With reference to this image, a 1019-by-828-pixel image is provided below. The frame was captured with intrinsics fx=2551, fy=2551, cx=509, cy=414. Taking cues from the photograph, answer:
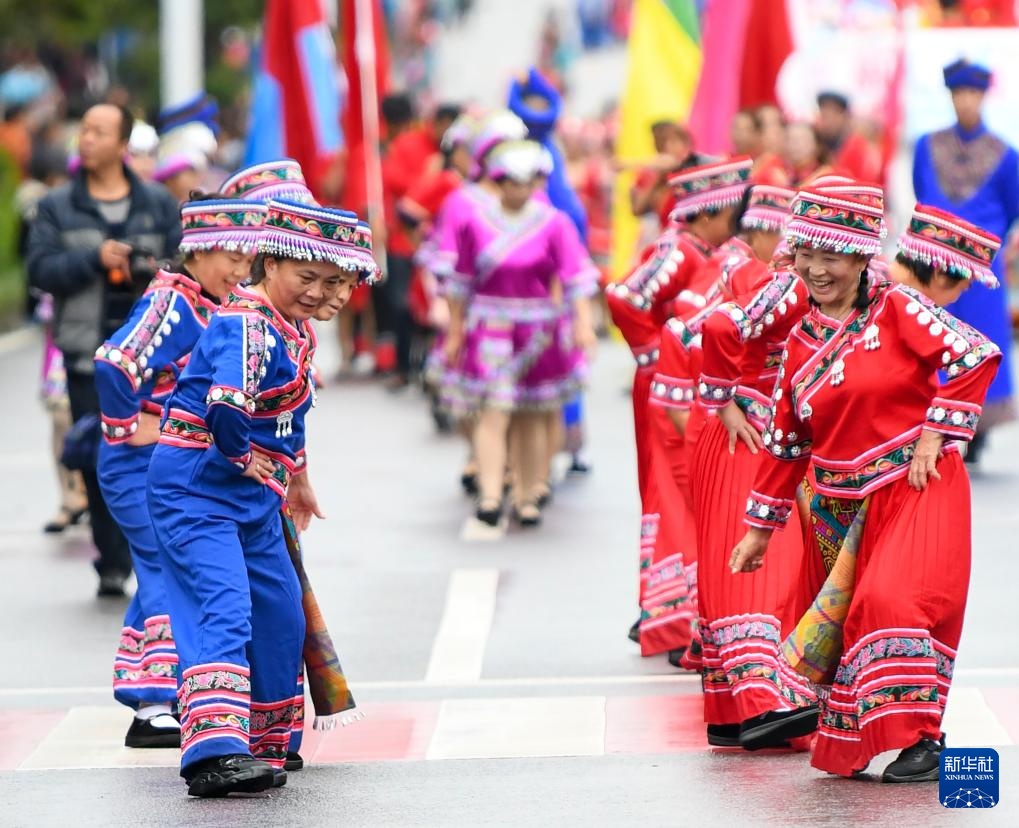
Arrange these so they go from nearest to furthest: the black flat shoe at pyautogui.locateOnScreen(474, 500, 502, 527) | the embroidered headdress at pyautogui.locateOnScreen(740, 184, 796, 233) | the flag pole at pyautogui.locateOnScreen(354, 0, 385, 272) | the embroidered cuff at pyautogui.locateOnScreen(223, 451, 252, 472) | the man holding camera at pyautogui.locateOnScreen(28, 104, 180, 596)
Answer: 1. the embroidered cuff at pyautogui.locateOnScreen(223, 451, 252, 472)
2. the embroidered headdress at pyautogui.locateOnScreen(740, 184, 796, 233)
3. the man holding camera at pyautogui.locateOnScreen(28, 104, 180, 596)
4. the black flat shoe at pyautogui.locateOnScreen(474, 500, 502, 527)
5. the flag pole at pyautogui.locateOnScreen(354, 0, 385, 272)

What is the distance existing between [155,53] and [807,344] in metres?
36.5

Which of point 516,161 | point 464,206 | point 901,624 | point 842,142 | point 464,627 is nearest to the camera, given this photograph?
point 901,624

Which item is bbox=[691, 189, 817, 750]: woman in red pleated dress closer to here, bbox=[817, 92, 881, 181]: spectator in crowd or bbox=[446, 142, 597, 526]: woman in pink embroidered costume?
bbox=[446, 142, 597, 526]: woman in pink embroidered costume

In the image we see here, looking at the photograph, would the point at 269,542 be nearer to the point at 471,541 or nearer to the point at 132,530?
the point at 132,530

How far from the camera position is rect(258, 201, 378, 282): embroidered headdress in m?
7.20

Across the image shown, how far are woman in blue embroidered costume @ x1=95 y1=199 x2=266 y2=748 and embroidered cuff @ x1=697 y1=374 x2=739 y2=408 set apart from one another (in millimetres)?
1486

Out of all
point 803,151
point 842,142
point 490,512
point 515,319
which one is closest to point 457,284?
point 515,319

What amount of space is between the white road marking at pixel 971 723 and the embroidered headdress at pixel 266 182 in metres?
2.65

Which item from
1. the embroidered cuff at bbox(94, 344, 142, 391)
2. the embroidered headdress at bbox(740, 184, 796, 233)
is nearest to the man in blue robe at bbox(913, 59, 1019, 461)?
the embroidered headdress at bbox(740, 184, 796, 233)

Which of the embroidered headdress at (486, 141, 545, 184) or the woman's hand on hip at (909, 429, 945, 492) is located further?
the embroidered headdress at (486, 141, 545, 184)

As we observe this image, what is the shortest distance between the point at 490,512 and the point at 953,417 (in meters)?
6.13

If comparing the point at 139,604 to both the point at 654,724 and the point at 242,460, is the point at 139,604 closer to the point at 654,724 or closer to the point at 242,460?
the point at 242,460

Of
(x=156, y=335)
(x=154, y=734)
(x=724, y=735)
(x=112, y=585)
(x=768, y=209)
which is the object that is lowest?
(x=112, y=585)

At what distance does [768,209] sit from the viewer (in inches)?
340
